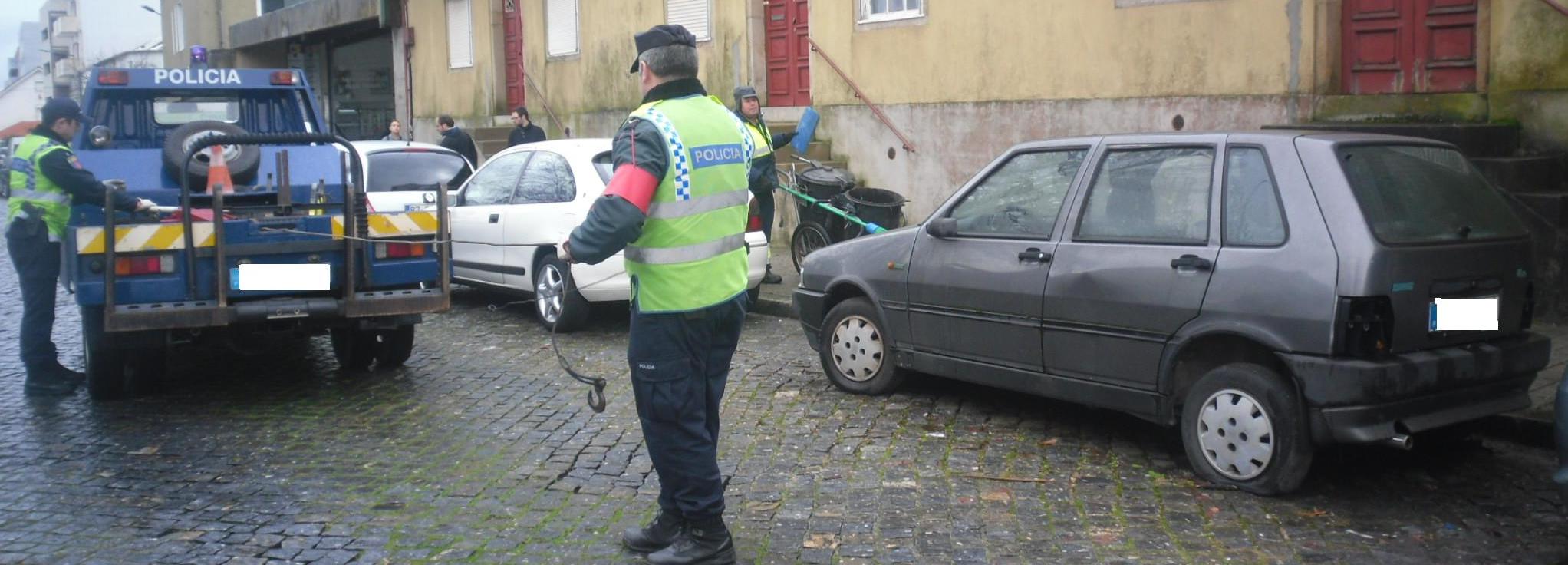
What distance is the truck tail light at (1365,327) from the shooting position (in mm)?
5164

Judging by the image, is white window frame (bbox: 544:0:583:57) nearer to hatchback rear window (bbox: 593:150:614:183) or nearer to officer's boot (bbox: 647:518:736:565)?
hatchback rear window (bbox: 593:150:614:183)

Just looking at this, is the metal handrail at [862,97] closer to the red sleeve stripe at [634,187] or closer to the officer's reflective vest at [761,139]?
the officer's reflective vest at [761,139]

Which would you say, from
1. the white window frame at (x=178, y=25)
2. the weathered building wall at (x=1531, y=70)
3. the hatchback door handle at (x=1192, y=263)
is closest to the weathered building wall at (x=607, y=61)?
the weathered building wall at (x=1531, y=70)

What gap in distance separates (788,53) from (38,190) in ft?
33.1

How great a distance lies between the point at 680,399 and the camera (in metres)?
4.59

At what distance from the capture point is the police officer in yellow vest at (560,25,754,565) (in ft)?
14.8

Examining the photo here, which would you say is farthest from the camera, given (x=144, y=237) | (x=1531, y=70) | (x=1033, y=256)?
(x=1531, y=70)

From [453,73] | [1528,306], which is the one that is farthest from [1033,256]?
[453,73]

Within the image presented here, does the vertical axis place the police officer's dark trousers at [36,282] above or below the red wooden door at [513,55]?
below

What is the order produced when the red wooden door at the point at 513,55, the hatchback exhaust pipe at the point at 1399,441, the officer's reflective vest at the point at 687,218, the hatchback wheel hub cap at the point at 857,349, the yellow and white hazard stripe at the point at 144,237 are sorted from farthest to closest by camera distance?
1. the red wooden door at the point at 513,55
2. the hatchback wheel hub cap at the point at 857,349
3. the yellow and white hazard stripe at the point at 144,237
4. the hatchback exhaust pipe at the point at 1399,441
5. the officer's reflective vest at the point at 687,218

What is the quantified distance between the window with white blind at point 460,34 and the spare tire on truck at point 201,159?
15341mm

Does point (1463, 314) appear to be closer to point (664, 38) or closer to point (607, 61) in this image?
point (664, 38)

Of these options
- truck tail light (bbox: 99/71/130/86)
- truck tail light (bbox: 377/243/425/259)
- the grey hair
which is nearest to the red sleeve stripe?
the grey hair

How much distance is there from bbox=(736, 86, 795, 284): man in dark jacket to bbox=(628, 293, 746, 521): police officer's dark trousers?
6346mm
